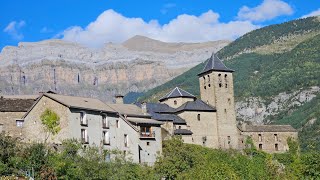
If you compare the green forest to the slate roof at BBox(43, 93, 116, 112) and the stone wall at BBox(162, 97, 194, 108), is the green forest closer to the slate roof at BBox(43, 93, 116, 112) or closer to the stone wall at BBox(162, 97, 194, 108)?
the slate roof at BBox(43, 93, 116, 112)

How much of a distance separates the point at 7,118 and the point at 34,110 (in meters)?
3.29

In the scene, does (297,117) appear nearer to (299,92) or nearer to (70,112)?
(299,92)

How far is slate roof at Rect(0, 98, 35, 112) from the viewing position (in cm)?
5144

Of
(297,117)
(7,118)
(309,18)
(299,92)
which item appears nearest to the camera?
(7,118)

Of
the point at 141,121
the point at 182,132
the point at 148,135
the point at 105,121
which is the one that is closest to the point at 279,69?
the point at 182,132

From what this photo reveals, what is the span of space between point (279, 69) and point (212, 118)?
76.2 metres

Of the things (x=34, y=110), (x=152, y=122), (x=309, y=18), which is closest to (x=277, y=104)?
(x=309, y=18)

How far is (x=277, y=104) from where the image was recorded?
127438 millimetres

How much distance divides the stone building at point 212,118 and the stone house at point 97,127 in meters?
6.49

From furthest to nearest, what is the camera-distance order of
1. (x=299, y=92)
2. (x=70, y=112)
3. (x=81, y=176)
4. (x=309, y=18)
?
(x=309, y=18)
(x=299, y=92)
(x=70, y=112)
(x=81, y=176)

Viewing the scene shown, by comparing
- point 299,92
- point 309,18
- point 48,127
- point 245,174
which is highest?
point 309,18

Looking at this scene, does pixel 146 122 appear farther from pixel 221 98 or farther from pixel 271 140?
pixel 271 140

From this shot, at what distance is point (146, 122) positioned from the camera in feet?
180

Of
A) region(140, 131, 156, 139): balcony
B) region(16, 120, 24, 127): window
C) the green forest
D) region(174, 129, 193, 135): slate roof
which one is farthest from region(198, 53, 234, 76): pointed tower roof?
region(16, 120, 24, 127): window
